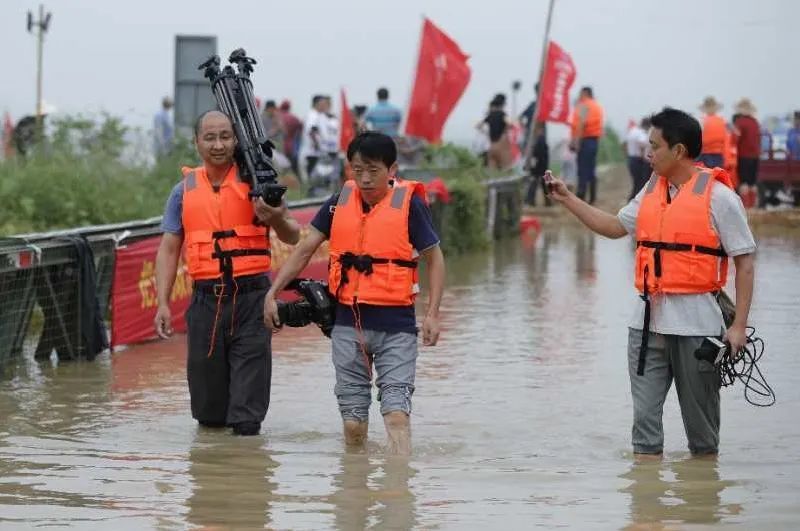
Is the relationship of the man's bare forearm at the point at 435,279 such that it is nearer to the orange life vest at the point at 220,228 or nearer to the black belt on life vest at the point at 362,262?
the black belt on life vest at the point at 362,262

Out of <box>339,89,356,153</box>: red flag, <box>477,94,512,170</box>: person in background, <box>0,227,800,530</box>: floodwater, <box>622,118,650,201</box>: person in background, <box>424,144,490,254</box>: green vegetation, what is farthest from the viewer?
<box>622,118,650,201</box>: person in background

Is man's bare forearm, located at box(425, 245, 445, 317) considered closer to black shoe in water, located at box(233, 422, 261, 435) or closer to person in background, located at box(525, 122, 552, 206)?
black shoe in water, located at box(233, 422, 261, 435)

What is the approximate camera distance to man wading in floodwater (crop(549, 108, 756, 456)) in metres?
8.02

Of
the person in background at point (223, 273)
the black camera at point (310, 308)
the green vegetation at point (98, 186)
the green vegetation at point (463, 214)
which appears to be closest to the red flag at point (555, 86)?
the green vegetation at point (463, 214)

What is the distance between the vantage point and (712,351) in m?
7.94

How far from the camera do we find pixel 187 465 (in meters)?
8.30

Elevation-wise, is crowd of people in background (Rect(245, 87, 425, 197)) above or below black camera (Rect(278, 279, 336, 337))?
above

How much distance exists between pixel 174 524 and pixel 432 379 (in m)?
4.97

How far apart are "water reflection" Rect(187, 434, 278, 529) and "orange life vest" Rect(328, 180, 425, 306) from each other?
3.01 feet

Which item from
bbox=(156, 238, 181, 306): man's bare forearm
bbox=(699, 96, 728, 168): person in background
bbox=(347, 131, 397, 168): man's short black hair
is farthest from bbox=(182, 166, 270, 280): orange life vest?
bbox=(699, 96, 728, 168): person in background

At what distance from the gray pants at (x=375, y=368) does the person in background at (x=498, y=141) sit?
62.3 ft

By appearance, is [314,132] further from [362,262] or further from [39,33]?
[362,262]

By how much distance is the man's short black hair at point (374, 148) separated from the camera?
8445 millimetres

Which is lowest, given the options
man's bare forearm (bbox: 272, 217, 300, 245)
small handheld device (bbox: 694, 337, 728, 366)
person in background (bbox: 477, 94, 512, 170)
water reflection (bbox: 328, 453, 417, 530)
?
water reflection (bbox: 328, 453, 417, 530)
